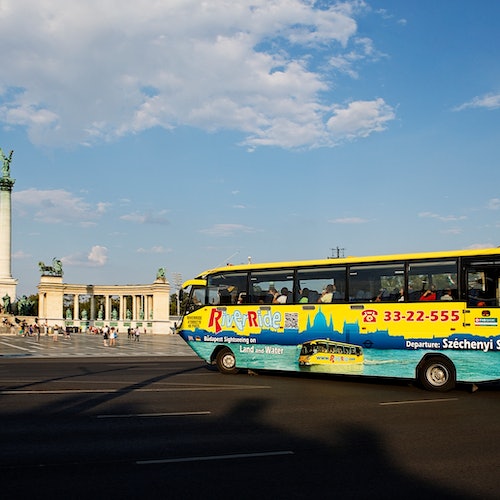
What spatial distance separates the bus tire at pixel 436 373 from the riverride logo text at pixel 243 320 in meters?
4.60

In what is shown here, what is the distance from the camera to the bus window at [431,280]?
16.6 metres

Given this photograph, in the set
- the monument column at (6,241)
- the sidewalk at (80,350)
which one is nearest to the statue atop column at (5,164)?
the monument column at (6,241)

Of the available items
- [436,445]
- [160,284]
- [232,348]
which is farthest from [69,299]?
[436,445]

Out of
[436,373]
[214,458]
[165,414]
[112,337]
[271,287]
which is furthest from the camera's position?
[112,337]

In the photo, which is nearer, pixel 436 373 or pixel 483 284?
pixel 483 284

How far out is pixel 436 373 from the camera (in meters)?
16.8

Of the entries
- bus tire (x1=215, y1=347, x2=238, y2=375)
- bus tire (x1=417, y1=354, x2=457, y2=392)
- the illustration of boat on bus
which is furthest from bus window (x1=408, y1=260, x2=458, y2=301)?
bus tire (x1=215, y1=347, x2=238, y2=375)

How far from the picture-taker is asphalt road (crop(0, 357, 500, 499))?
22.6ft

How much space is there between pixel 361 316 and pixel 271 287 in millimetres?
3297

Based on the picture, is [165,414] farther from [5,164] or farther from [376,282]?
[5,164]

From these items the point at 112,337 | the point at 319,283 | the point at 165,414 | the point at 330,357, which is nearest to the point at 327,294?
the point at 319,283

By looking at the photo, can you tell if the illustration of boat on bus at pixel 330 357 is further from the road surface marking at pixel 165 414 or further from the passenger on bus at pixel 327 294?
the road surface marking at pixel 165 414

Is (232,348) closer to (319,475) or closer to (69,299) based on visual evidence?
(319,475)

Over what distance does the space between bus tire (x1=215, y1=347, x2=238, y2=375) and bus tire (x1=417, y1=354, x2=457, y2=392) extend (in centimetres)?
647
